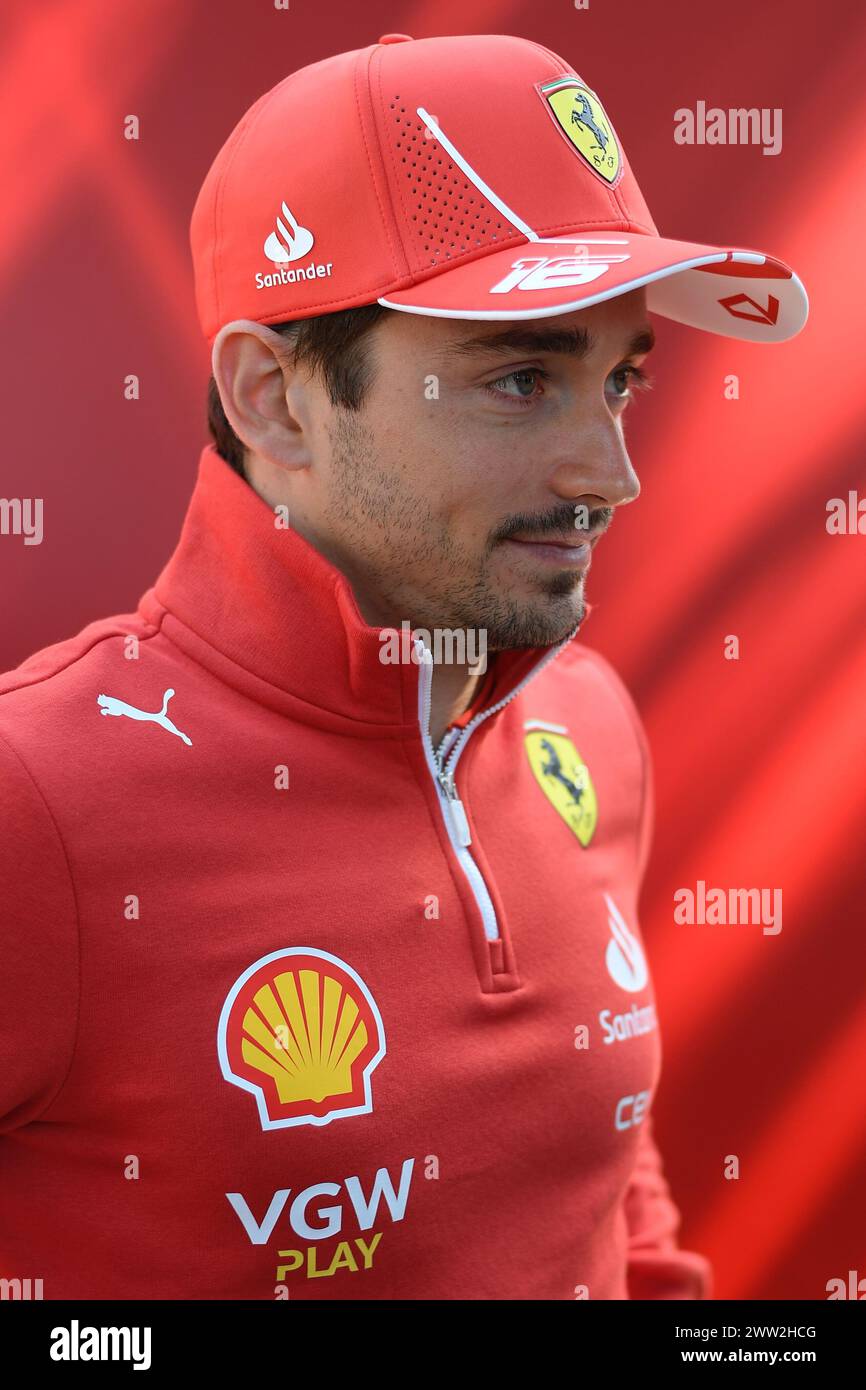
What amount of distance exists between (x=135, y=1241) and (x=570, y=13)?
1.89 meters

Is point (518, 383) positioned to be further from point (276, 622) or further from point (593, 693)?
point (593, 693)

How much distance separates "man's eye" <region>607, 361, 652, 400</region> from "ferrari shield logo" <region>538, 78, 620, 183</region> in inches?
7.9

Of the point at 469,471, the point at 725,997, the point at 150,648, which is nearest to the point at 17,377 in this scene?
the point at 150,648

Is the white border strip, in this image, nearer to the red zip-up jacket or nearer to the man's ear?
the man's ear

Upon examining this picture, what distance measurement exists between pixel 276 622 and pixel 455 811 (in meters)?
0.29

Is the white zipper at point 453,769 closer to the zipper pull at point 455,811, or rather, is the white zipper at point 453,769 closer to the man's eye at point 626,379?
the zipper pull at point 455,811

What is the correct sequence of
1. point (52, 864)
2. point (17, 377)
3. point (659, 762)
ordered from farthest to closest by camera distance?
point (659, 762)
point (17, 377)
point (52, 864)

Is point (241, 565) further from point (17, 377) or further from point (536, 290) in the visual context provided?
point (17, 377)

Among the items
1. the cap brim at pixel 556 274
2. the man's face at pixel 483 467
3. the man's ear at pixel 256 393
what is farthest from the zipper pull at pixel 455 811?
the cap brim at pixel 556 274

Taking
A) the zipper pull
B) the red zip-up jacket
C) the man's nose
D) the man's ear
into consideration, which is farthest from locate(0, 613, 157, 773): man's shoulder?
the man's nose

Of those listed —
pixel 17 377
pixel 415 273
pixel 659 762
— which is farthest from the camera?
pixel 659 762

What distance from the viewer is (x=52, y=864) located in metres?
1.20

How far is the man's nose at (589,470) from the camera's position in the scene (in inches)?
53.7

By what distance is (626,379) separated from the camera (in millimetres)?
1524
